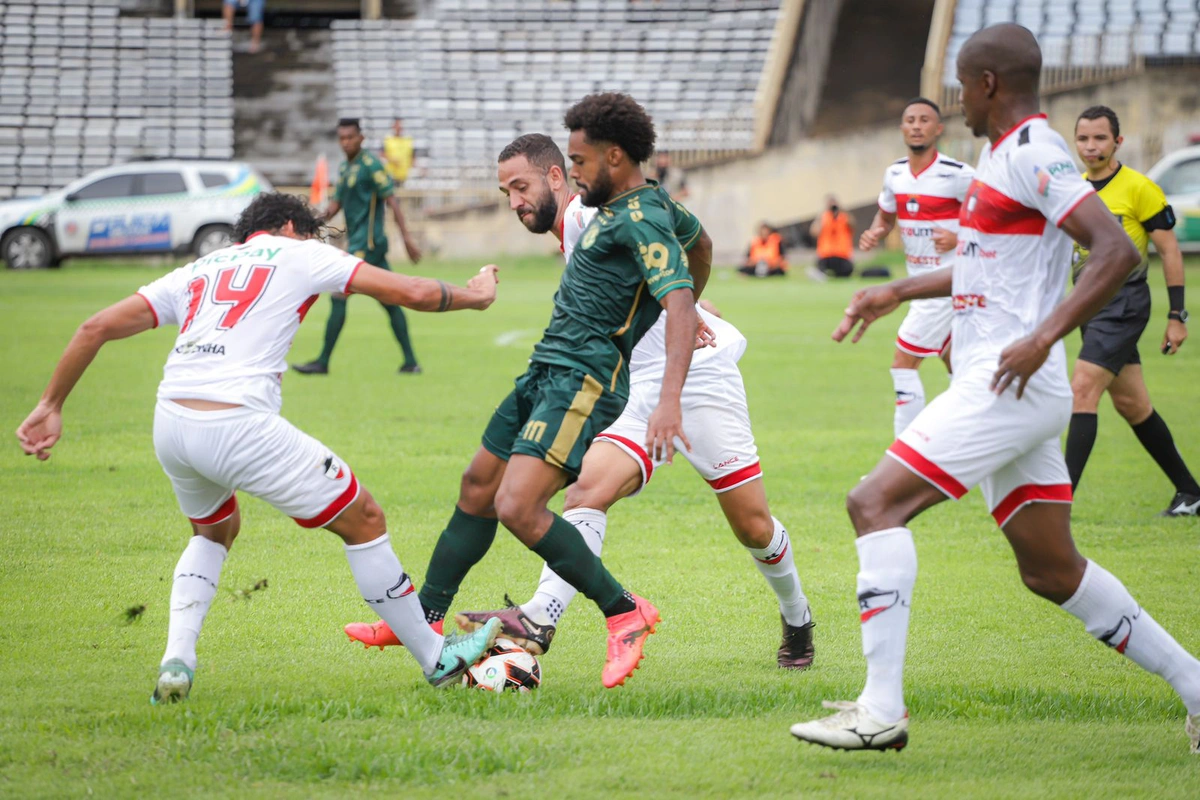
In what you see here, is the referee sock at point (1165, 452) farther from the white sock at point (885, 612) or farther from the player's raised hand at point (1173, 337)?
the white sock at point (885, 612)

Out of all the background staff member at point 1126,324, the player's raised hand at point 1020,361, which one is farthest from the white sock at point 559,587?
the background staff member at point 1126,324

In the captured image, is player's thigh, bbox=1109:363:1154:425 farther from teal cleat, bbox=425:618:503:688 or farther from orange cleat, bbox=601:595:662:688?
teal cleat, bbox=425:618:503:688

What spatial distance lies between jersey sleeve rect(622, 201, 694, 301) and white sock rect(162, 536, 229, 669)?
177 centimetres

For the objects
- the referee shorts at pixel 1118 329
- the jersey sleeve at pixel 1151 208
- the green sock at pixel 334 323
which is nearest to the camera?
the jersey sleeve at pixel 1151 208

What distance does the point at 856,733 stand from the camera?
147 inches

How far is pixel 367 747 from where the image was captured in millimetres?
3900

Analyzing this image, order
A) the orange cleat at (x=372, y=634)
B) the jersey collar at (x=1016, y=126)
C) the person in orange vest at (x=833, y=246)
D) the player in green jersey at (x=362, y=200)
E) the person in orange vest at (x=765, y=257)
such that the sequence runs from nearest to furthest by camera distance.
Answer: the jersey collar at (x=1016, y=126), the orange cleat at (x=372, y=634), the player in green jersey at (x=362, y=200), the person in orange vest at (x=833, y=246), the person in orange vest at (x=765, y=257)

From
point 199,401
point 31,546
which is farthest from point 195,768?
point 31,546

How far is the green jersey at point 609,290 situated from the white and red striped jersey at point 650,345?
1.83 ft

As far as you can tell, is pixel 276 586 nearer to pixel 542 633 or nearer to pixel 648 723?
pixel 542 633

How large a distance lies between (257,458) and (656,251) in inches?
57.2

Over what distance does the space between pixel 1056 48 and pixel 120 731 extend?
1263 inches

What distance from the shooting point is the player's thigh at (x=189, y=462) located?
165 inches

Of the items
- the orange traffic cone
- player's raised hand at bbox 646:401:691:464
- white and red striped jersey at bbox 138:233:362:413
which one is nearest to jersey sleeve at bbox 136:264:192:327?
white and red striped jersey at bbox 138:233:362:413
